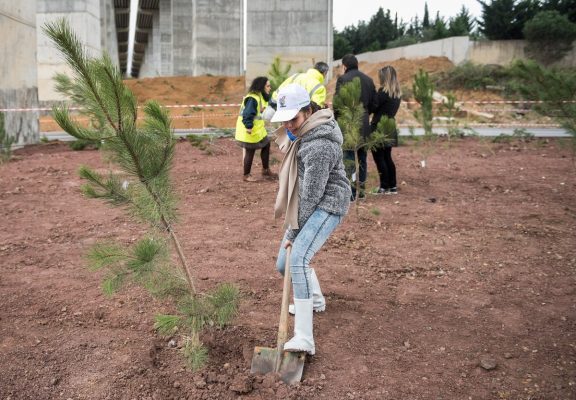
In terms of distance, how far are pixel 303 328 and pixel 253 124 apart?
4.89 metres

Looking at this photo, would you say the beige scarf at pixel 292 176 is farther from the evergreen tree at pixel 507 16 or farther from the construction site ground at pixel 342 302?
the evergreen tree at pixel 507 16

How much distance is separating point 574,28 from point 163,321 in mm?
27396

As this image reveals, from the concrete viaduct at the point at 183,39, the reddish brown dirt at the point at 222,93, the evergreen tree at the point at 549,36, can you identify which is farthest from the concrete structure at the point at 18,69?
the evergreen tree at the point at 549,36

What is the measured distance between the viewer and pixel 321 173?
3176 millimetres

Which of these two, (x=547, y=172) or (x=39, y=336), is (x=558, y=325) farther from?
(x=547, y=172)

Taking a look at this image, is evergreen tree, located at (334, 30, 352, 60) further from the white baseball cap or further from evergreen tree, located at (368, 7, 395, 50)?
the white baseball cap

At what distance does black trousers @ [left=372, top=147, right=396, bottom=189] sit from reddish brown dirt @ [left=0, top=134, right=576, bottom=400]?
0.24 meters

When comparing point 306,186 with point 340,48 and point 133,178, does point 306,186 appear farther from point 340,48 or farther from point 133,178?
point 340,48

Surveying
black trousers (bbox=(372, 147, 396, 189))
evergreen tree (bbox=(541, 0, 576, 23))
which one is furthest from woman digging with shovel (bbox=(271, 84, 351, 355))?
evergreen tree (bbox=(541, 0, 576, 23))

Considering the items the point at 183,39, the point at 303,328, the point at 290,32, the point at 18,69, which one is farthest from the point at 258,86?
the point at 183,39

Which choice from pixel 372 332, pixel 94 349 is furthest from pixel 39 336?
pixel 372 332

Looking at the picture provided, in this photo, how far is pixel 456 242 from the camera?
18.1 ft

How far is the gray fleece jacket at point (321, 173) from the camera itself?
3176 mm

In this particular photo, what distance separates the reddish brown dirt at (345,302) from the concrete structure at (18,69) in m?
5.39
